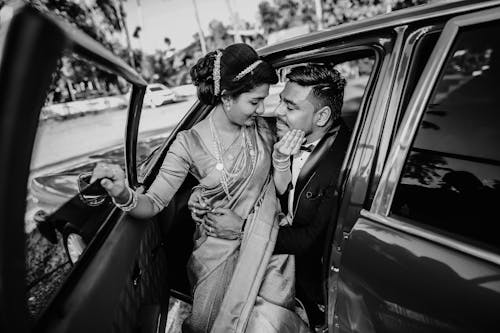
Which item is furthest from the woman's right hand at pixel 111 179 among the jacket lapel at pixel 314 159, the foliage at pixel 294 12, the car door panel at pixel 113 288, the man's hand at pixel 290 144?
the foliage at pixel 294 12

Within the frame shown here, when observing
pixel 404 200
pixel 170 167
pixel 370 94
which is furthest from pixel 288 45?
pixel 404 200

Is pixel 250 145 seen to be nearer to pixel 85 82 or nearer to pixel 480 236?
pixel 85 82

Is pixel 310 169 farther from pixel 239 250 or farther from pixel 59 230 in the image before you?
pixel 59 230

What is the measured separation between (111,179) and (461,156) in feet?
4.67

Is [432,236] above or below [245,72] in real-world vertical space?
below

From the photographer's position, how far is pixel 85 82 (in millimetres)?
1044

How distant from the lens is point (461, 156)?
50.3 inches

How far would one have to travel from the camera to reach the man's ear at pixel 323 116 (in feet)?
6.35

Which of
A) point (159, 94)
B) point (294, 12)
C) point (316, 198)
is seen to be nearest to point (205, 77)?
point (159, 94)

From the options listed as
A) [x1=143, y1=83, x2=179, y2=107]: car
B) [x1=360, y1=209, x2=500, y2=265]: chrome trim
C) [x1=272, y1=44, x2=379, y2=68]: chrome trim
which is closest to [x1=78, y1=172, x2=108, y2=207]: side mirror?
[x1=143, y1=83, x2=179, y2=107]: car

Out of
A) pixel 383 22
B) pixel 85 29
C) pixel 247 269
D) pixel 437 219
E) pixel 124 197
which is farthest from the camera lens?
pixel 85 29

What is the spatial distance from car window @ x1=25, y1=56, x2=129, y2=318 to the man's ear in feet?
→ 3.70

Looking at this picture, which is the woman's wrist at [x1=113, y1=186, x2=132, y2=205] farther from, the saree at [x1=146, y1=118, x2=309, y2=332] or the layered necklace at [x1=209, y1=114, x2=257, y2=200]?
the layered necklace at [x1=209, y1=114, x2=257, y2=200]

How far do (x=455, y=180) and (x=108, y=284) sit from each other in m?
1.35
